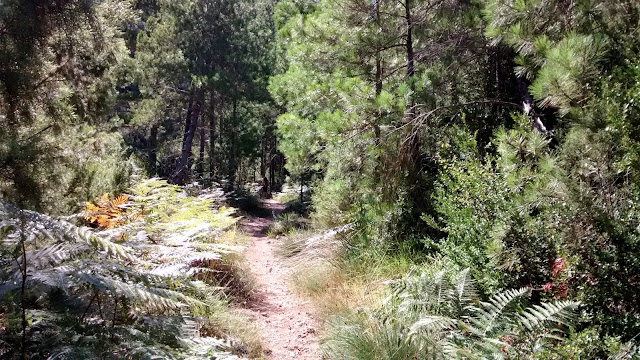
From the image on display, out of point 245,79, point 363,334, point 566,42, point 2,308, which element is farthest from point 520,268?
point 245,79

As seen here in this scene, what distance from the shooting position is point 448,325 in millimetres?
3695

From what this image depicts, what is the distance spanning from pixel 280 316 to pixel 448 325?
2584 millimetres

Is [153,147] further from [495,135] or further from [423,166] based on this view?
[495,135]

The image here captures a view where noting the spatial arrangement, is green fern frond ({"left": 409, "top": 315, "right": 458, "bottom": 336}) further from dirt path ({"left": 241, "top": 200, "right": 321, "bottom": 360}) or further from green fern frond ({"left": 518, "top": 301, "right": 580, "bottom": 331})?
dirt path ({"left": 241, "top": 200, "right": 321, "bottom": 360})

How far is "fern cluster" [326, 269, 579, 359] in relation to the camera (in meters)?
3.17

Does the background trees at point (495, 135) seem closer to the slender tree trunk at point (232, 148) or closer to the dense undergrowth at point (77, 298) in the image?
the dense undergrowth at point (77, 298)

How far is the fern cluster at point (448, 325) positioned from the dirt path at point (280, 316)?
1.86ft

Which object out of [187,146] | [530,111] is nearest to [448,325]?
[530,111]

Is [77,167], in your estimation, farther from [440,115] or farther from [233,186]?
[233,186]

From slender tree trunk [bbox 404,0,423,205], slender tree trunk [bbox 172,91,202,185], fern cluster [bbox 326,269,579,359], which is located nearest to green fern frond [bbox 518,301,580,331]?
fern cluster [bbox 326,269,579,359]

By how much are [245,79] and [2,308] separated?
14068mm

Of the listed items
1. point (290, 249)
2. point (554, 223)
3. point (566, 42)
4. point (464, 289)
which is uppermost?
point (566, 42)

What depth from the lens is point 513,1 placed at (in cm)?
420

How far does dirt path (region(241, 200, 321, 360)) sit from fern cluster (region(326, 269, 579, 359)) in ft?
1.86
